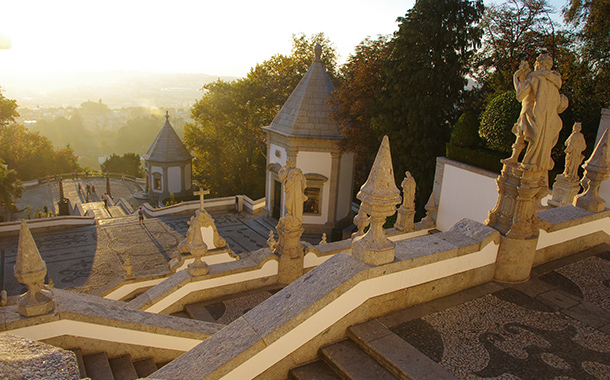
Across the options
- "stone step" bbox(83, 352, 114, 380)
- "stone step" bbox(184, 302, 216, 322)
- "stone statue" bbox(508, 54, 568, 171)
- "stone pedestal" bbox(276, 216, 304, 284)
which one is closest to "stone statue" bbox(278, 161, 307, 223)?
"stone pedestal" bbox(276, 216, 304, 284)

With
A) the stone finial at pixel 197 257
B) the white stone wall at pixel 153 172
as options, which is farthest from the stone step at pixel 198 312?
the white stone wall at pixel 153 172

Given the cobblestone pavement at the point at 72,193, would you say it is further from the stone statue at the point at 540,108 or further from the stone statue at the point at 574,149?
the stone statue at the point at 540,108

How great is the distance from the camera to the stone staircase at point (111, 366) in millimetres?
5164

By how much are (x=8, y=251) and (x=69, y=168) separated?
3363 centimetres

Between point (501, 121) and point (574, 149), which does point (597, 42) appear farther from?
point (574, 149)

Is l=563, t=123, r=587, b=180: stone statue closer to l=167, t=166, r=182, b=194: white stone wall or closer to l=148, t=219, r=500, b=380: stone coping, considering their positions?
l=148, t=219, r=500, b=380: stone coping

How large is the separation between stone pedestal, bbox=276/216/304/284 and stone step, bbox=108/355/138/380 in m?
3.77

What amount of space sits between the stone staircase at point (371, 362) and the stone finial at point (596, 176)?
17.7 feet

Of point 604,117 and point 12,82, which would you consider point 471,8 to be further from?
point 12,82

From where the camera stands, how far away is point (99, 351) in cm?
560

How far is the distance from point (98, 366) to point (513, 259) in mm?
5645

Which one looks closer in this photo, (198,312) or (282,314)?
(282,314)

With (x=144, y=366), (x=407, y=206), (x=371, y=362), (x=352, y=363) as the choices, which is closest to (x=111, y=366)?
(x=144, y=366)

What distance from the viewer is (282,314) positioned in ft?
13.4
